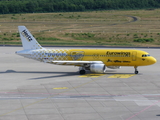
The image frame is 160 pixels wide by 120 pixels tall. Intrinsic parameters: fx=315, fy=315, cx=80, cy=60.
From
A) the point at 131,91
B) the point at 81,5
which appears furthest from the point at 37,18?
the point at 131,91

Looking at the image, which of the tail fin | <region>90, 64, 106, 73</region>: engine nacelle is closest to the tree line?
the tail fin

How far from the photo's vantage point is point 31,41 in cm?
4909

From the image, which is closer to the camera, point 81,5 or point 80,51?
point 80,51

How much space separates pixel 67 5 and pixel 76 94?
138 metres

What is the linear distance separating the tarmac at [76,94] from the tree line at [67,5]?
11502 centimetres

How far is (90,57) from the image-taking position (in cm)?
4766

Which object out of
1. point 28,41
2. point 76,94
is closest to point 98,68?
point 76,94

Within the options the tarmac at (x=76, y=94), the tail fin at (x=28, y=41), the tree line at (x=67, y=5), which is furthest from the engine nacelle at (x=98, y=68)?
the tree line at (x=67, y=5)

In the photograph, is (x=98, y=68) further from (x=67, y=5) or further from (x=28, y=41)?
(x=67, y=5)

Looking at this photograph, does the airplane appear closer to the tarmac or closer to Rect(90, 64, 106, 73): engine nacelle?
Rect(90, 64, 106, 73): engine nacelle

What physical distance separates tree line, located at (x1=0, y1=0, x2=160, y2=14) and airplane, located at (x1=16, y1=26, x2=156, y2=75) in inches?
4574

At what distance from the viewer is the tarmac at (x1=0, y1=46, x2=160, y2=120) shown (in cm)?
2919

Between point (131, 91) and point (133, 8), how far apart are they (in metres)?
149

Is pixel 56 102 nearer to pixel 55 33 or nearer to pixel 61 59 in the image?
pixel 61 59
